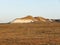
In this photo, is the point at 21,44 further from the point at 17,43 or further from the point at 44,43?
the point at 44,43

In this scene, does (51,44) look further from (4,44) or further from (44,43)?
(4,44)

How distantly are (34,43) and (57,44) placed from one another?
982 mm

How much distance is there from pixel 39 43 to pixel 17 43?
92 cm

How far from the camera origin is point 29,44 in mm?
8773

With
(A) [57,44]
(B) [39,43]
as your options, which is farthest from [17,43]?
(A) [57,44]

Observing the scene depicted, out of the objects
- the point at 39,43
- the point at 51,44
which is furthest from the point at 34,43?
the point at 51,44

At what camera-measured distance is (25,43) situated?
8.98 meters

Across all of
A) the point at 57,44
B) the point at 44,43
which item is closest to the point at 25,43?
the point at 44,43

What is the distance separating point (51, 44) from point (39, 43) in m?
0.61

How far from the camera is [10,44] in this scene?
28.9ft

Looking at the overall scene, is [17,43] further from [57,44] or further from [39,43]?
[57,44]

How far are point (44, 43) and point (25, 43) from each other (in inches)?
31.2

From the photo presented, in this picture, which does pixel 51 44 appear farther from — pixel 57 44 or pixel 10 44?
pixel 10 44

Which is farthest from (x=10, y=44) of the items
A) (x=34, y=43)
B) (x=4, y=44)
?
(x=34, y=43)
